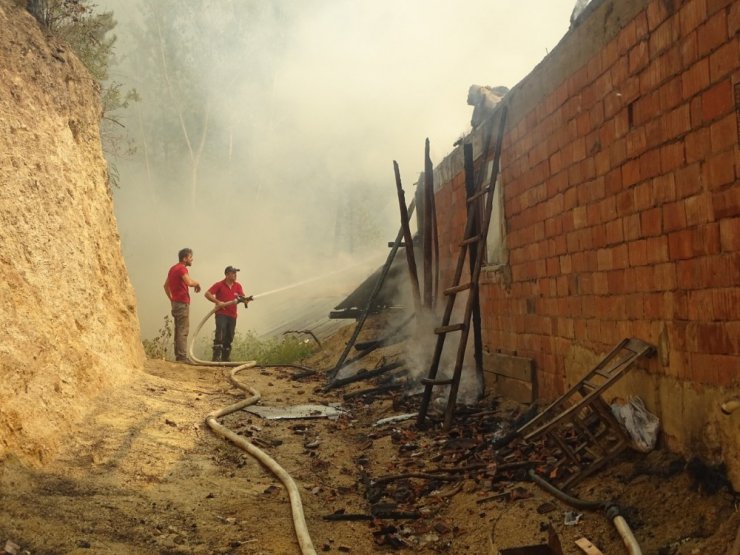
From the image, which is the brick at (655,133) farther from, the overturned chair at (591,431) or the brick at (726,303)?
the overturned chair at (591,431)

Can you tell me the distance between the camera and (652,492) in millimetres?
3510

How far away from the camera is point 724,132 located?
319 centimetres

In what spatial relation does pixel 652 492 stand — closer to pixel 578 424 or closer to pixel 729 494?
pixel 729 494

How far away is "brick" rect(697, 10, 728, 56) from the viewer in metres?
3.20

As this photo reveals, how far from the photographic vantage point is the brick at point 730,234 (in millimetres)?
3085

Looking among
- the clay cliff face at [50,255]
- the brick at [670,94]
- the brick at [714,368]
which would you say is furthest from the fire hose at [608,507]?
the clay cliff face at [50,255]

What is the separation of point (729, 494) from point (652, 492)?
470 mm

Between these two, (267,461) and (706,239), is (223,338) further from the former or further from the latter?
(706,239)

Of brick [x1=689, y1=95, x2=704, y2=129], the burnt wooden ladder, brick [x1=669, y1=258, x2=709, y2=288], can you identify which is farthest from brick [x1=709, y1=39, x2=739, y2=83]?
the burnt wooden ladder

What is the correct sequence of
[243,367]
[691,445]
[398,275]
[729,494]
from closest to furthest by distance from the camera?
[729,494]
[691,445]
[243,367]
[398,275]

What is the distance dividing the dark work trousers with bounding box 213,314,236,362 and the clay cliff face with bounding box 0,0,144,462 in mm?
4229

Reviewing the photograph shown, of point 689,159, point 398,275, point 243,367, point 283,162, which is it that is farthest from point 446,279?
point 283,162

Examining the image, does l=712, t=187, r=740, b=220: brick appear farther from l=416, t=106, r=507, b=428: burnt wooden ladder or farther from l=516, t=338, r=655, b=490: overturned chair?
l=416, t=106, r=507, b=428: burnt wooden ladder

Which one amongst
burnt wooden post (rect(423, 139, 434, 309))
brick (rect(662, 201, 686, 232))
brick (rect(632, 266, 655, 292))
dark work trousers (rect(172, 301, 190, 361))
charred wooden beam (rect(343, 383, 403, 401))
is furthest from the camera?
dark work trousers (rect(172, 301, 190, 361))
